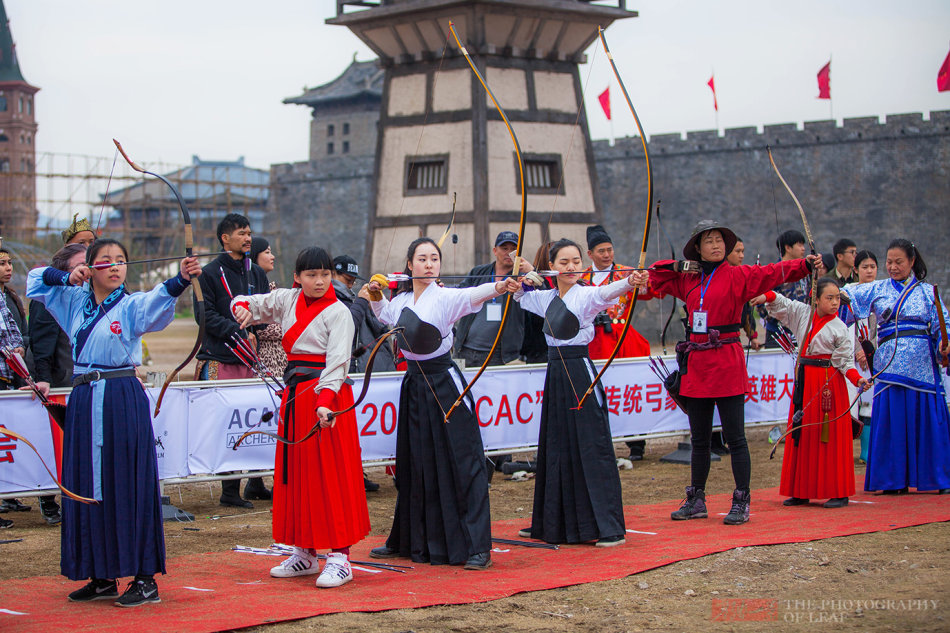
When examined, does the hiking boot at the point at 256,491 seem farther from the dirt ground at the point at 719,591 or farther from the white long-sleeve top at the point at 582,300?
the white long-sleeve top at the point at 582,300

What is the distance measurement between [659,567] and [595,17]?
11.1 meters

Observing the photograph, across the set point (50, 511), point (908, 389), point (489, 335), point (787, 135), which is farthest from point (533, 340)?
point (787, 135)

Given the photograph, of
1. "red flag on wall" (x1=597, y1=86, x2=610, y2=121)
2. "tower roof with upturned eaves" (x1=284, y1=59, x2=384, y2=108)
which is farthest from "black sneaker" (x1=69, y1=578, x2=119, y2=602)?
"tower roof with upturned eaves" (x1=284, y1=59, x2=384, y2=108)

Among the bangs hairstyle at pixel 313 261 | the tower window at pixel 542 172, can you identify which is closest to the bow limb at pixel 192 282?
the bangs hairstyle at pixel 313 261

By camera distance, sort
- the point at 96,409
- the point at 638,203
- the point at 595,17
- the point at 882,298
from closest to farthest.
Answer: the point at 96,409 < the point at 882,298 < the point at 595,17 < the point at 638,203

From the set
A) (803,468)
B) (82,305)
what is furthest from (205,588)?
(803,468)

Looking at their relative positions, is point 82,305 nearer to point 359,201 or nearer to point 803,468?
point 803,468

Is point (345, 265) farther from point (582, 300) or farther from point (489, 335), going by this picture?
point (489, 335)

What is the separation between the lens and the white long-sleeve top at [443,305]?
450 centimetres

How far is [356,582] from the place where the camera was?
4168 mm

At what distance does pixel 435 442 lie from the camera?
14.9 ft

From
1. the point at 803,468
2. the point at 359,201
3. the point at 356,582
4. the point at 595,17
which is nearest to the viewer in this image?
the point at 356,582

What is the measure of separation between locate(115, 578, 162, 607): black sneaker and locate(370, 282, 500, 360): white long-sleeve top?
5.02 ft

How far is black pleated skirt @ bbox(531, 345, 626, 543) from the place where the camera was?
16.0 feet
